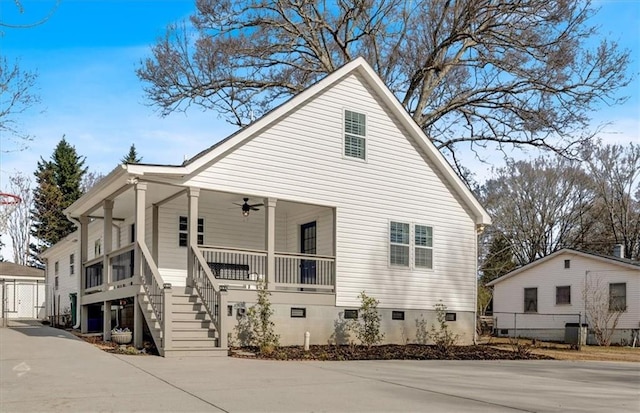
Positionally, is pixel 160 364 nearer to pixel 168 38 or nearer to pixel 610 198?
pixel 168 38

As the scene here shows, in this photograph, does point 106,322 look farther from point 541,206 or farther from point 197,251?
point 541,206

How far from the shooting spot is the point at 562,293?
31.1 m

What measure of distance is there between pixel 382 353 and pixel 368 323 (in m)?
1.75

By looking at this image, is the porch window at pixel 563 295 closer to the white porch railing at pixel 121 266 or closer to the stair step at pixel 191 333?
the white porch railing at pixel 121 266

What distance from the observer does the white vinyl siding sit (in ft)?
55.3

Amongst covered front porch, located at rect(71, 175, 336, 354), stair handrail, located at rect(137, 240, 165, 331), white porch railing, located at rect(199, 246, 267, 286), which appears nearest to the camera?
stair handrail, located at rect(137, 240, 165, 331)

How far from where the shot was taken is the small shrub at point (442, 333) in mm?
18559

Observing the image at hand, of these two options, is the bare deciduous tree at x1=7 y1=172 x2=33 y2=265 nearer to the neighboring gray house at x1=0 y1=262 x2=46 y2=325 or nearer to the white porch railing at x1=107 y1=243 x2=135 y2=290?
the neighboring gray house at x1=0 y1=262 x2=46 y2=325

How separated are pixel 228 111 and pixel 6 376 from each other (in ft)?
62.0

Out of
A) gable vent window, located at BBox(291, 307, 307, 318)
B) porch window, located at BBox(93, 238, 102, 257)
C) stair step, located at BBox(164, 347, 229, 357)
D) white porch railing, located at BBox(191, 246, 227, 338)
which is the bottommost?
stair step, located at BBox(164, 347, 229, 357)

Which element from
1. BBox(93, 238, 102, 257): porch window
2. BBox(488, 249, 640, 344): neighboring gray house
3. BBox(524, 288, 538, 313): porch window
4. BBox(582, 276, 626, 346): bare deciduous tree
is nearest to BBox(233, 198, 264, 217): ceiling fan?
BBox(93, 238, 102, 257): porch window

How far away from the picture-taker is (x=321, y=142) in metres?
17.9

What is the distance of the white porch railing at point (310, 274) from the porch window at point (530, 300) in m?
17.6

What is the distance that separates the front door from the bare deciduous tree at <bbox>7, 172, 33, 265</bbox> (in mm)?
35388
